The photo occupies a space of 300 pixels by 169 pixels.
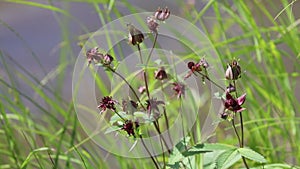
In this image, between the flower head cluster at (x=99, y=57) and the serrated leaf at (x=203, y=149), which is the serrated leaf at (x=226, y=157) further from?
the flower head cluster at (x=99, y=57)

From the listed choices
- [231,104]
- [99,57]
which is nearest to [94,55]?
[99,57]

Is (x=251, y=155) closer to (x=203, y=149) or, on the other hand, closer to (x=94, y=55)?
(x=203, y=149)

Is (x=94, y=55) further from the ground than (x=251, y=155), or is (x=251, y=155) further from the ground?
(x=94, y=55)

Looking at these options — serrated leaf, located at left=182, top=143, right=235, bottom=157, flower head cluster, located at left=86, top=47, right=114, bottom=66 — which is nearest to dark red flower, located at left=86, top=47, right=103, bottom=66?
flower head cluster, located at left=86, top=47, right=114, bottom=66

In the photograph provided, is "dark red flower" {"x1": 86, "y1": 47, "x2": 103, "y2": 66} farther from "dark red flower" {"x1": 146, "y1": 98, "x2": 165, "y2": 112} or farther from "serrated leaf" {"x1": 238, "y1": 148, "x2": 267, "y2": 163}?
"serrated leaf" {"x1": 238, "y1": 148, "x2": 267, "y2": 163}

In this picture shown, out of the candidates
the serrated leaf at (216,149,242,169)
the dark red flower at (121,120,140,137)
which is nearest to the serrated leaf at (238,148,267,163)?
the serrated leaf at (216,149,242,169)

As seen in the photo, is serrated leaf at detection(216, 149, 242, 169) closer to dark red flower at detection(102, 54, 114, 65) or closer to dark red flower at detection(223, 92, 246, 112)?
dark red flower at detection(223, 92, 246, 112)

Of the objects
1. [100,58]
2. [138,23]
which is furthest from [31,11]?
[100,58]

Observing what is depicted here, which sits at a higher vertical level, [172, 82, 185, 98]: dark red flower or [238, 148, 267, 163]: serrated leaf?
[172, 82, 185, 98]: dark red flower

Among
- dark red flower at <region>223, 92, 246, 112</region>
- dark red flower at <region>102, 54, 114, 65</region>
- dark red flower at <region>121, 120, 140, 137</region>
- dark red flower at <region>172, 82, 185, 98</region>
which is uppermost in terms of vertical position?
dark red flower at <region>102, 54, 114, 65</region>
